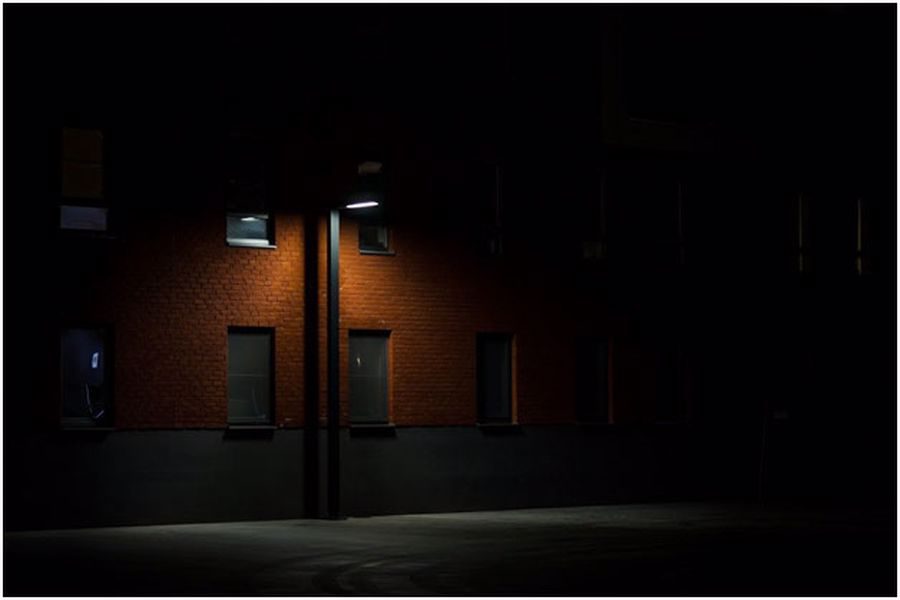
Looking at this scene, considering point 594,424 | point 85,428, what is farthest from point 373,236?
point 85,428

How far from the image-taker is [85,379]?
2388 cm

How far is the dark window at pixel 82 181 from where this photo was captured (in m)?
23.6

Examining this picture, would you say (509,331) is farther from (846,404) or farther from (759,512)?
(846,404)

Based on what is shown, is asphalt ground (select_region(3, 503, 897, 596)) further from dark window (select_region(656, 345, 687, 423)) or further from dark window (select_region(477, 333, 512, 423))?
dark window (select_region(656, 345, 687, 423))

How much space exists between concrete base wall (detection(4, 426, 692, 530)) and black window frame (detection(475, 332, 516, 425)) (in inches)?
12.1

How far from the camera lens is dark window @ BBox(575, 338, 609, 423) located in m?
29.1

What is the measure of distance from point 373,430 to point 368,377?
0.83 metres

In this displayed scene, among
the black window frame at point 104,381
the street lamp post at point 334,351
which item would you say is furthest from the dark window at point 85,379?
the street lamp post at point 334,351

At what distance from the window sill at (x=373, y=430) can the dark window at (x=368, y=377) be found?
157 mm

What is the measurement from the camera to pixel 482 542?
20.9 m

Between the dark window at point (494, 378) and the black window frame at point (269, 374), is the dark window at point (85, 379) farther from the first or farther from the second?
the dark window at point (494, 378)

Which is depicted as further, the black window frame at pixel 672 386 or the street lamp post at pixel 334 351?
the black window frame at pixel 672 386

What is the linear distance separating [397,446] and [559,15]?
25.1 feet

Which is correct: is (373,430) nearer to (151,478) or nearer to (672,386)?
(151,478)
